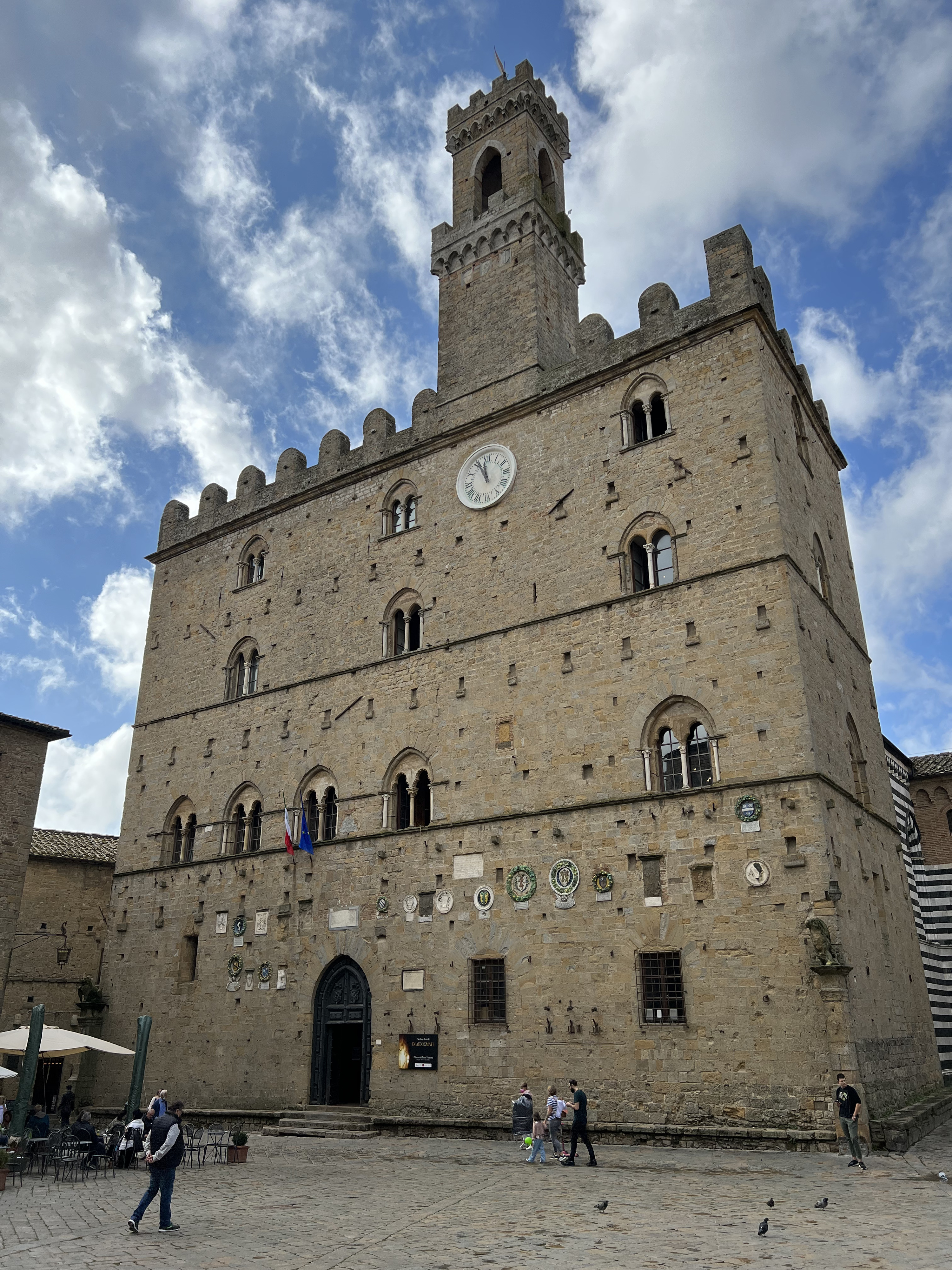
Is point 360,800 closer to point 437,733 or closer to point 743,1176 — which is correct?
point 437,733

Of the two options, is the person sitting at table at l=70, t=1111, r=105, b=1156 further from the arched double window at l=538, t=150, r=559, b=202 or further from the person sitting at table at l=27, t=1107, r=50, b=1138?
the arched double window at l=538, t=150, r=559, b=202

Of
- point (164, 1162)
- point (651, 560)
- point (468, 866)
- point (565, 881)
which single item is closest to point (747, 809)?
point (565, 881)

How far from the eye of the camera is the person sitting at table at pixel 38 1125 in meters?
16.8

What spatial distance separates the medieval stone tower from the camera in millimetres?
16797

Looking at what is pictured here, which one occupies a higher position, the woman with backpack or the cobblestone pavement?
the woman with backpack

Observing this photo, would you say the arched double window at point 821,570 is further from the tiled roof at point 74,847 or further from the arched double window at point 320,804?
the tiled roof at point 74,847

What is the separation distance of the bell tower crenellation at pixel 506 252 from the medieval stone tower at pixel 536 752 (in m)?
0.11

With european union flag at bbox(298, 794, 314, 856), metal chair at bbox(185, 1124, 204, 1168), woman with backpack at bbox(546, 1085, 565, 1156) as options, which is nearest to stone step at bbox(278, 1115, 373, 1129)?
metal chair at bbox(185, 1124, 204, 1168)

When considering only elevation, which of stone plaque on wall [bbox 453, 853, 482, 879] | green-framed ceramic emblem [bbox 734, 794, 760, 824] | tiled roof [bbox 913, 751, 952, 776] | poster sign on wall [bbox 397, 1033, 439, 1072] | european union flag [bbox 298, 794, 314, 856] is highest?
tiled roof [bbox 913, 751, 952, 776]

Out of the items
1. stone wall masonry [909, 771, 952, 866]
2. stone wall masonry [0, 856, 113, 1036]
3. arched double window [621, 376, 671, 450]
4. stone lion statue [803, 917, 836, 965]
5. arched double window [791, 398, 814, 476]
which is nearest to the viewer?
stone lion statue [803, 917, 836, 965]

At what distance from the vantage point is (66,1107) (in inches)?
894

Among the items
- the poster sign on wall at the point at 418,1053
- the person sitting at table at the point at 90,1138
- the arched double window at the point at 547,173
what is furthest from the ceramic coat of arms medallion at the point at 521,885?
the arched double window at the point at 547,173

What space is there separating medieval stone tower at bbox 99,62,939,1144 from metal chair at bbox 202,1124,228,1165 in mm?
2503

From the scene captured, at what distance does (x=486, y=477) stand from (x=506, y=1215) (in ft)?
54.3
